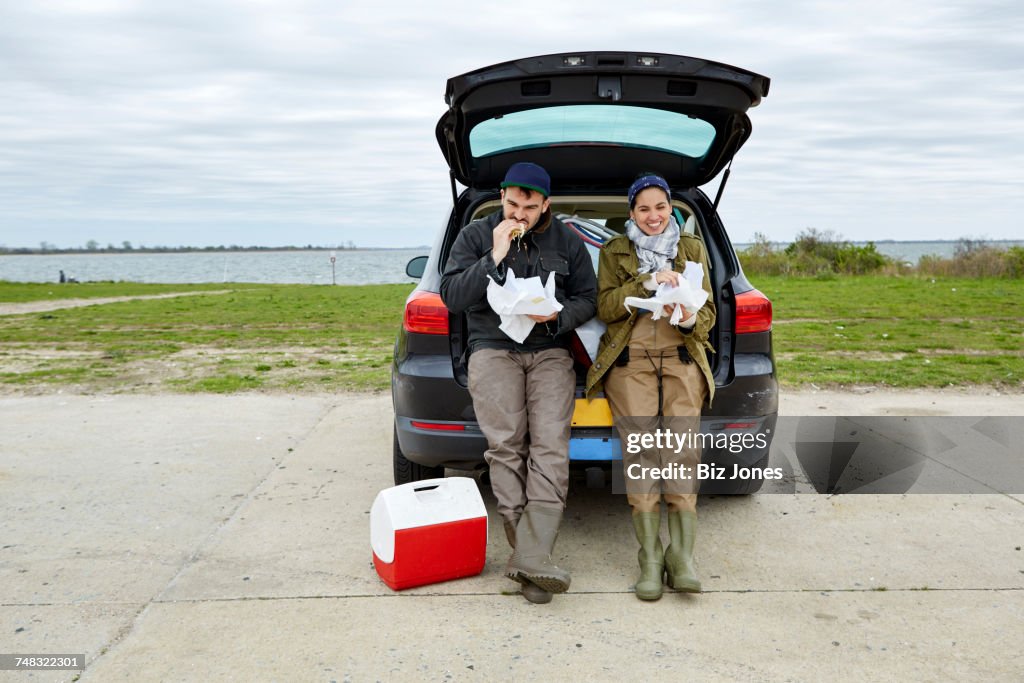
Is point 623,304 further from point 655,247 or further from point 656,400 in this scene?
point 656,400

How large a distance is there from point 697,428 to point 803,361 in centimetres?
593

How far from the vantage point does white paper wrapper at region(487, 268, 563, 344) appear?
11.4ft

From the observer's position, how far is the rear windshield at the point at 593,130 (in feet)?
12.0

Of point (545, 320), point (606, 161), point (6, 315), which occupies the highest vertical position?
point (606, 161)

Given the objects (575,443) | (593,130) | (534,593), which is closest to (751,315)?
(575,443)

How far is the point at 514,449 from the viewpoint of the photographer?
3541 mm

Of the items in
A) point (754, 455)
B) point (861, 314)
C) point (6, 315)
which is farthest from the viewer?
point (6, 315)

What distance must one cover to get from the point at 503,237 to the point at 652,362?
831 mm

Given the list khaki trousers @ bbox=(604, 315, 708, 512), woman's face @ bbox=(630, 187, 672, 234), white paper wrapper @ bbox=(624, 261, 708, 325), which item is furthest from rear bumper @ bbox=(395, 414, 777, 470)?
woman's face @ bbox=(630, 187, 672, 234)

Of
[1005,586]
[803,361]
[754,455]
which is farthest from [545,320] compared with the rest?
[803,361]

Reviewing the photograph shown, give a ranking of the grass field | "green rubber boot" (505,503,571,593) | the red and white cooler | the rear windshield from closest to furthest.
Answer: "green rubber boot" (505,503,571,593) < the red and white cooler < the rear windshield < the grass field

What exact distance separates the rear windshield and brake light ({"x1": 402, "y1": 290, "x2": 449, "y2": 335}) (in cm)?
78

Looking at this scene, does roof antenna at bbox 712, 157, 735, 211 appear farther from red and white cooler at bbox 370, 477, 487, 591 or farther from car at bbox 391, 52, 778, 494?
red and white cooler at bbox 370, 477, 487, 591

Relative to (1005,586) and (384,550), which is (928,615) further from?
(384,550)
